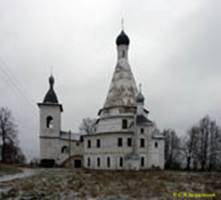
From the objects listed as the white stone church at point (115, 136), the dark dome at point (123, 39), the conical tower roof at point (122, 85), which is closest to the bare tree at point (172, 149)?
the white stone church at point (115, 136)

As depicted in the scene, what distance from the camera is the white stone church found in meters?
35.2

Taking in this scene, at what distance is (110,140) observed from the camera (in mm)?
36125

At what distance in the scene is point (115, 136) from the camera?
35.9 metres

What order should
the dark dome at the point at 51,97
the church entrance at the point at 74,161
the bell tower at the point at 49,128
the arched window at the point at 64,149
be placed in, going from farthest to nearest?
1. the dark dome at the point at 51,97
2. the arched window at the point at 64,149
3. the church entrance at the point at 74,161
4. the bell tower at the point at 49,128

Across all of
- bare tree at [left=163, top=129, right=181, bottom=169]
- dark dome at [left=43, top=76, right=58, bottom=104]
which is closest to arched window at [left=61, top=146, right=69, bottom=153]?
dark dome at [left=43, top=76, right=58, bottom=104]

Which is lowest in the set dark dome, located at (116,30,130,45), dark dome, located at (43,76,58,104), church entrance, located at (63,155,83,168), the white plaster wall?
church entrance, located at (63,155,83,168)

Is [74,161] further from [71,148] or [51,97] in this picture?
[51,97]

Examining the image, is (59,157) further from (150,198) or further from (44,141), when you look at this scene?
(150,198)

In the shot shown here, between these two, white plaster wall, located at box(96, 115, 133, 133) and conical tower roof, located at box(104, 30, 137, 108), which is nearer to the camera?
white plaster wall, located at box(96, 115, 133, 133)

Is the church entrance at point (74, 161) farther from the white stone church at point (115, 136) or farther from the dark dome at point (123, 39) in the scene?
the dark dome at point (123, 39)

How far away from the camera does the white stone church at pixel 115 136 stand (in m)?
35.2

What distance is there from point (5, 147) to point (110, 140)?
56.7ft

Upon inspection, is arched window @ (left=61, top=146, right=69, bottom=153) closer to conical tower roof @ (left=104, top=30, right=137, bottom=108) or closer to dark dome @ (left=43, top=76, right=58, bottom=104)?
dark dome @ (left=43, top=76, right=58, bottom=104)

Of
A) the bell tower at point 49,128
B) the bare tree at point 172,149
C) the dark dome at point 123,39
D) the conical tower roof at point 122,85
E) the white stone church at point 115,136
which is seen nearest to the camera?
the white stone church at point 115,136
